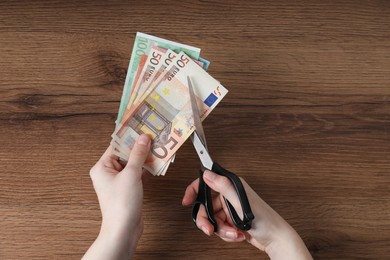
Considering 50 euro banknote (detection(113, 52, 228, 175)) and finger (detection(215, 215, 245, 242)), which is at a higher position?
50 euro banknote (detection(113, 52, 228, 175))

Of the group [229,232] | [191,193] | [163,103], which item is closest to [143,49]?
[163,103]

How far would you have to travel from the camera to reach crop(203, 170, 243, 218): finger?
75 cm

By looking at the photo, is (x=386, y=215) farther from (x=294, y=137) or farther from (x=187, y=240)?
(x=187, y=240)

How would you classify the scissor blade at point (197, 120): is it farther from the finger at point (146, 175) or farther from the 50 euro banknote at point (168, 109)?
the finger at point (146, 175)

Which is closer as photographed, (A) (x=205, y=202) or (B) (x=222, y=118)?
(A) (x=205, y=202)

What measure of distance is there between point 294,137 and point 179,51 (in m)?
0.33

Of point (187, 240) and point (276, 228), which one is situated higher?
point (276, 228)

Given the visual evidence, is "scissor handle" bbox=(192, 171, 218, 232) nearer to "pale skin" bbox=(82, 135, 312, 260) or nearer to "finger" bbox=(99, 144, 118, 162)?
"pale skin" bbox=(82, 135, 312, 260)

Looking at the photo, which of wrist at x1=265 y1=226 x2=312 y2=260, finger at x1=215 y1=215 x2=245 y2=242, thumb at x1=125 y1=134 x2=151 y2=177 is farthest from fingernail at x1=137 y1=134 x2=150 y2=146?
wrist at x1=265 y1=226 x2=312 y2=260

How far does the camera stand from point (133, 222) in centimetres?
81

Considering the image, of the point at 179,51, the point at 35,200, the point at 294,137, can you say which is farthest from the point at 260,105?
the point at 35,200

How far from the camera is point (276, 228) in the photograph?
811 millimetres

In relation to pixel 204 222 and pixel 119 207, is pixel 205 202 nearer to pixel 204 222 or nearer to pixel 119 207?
pixel 204 222

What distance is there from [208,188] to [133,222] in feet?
0.54
